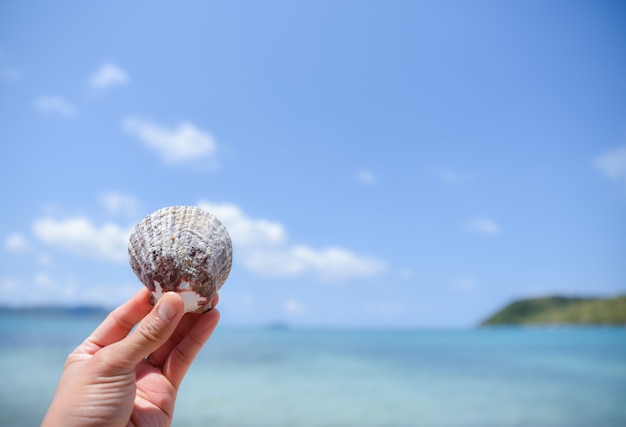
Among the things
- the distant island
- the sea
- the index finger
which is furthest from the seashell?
the distant island

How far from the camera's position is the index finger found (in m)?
3.29

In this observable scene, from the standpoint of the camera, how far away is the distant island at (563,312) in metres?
113

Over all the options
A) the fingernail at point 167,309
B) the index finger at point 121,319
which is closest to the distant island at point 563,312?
the index finger at point 121,319

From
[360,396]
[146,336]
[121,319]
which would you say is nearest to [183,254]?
[146,336]

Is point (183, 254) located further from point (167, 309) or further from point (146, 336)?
point (146, 336)

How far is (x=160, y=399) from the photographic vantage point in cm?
309

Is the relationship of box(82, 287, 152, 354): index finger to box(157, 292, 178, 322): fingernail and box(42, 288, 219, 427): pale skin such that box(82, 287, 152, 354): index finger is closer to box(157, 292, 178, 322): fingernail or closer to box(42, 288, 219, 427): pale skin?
box(42, 288, 219, 427): pale skin

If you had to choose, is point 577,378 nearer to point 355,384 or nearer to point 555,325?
point 355,384

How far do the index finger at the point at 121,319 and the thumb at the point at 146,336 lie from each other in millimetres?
741

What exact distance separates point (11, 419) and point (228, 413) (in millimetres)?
4812

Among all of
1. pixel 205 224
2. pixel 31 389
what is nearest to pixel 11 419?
pixel 31 389

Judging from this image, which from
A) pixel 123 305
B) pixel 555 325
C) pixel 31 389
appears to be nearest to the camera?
pixel 123 305

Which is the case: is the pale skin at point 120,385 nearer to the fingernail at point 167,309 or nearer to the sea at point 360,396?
the fingernail at point 167,309

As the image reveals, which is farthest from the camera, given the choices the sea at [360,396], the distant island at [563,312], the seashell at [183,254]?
the distant island at [563,312]
